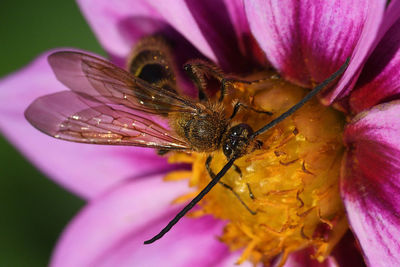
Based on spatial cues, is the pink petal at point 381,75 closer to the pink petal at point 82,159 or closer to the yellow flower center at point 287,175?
the yellow flower center at point 287,175

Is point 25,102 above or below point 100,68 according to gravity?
below

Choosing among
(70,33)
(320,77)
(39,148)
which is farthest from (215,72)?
(70,33)

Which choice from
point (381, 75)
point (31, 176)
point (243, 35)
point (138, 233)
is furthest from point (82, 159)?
point (381, 75)

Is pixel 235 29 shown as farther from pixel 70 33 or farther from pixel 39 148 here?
pixel 70 33

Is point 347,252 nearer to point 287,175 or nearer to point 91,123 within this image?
point 287,175

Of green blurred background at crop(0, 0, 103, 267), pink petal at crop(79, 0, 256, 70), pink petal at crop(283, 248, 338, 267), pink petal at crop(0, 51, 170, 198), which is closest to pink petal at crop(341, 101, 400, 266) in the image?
pink petal at crop(283, 248, 338, 267)

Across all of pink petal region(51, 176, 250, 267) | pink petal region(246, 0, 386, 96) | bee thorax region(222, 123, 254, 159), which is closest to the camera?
pink petal region(246, 0, 386, 96)

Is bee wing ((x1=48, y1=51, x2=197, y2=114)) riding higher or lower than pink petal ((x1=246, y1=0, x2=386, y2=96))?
lower

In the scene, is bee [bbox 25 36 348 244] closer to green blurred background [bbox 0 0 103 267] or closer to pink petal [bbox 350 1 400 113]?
pink petal [bbox 350 1 400 113]

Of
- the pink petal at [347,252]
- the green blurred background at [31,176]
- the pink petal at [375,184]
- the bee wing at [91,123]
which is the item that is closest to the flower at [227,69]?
the pink petal at [375,184]
